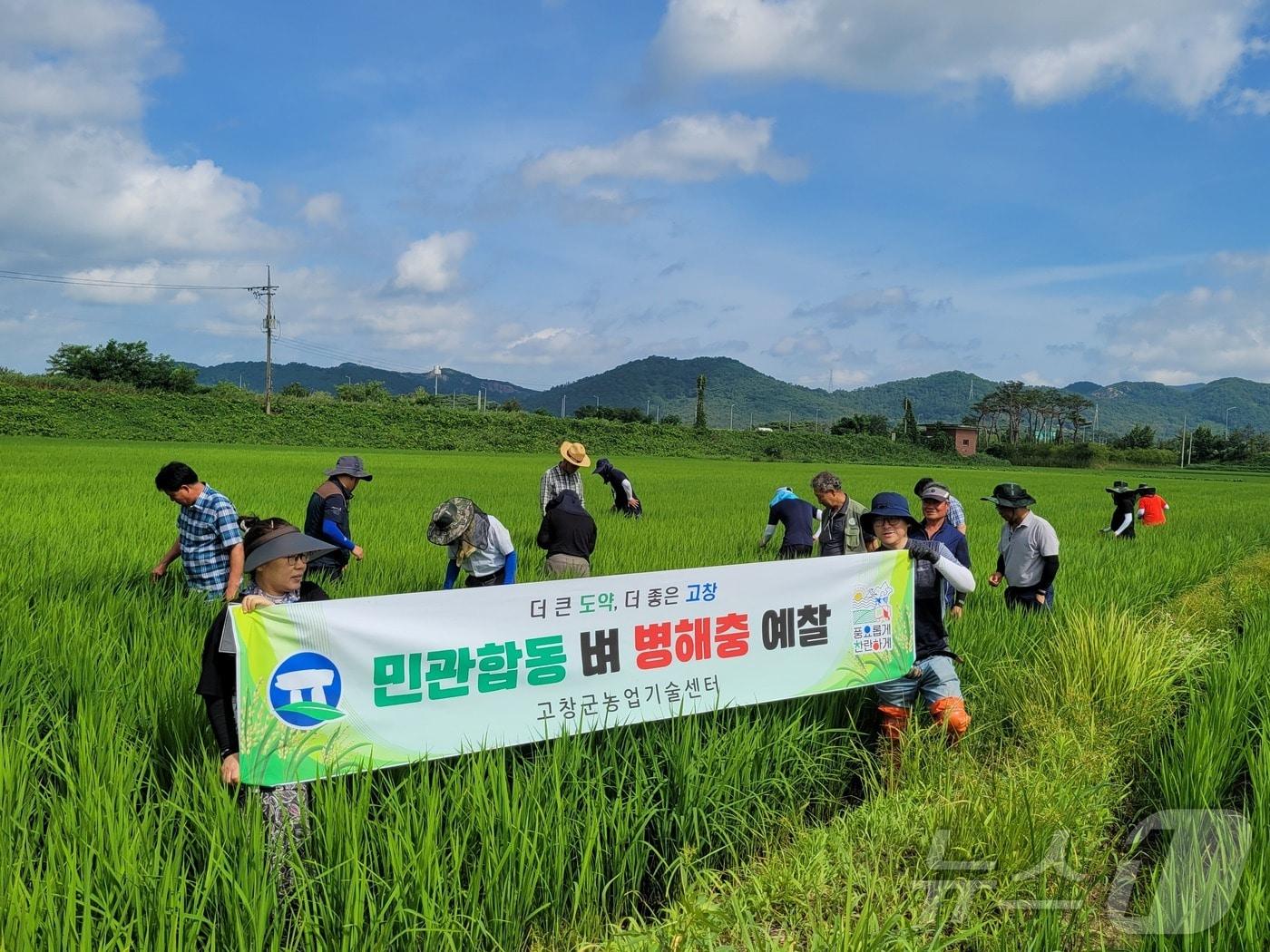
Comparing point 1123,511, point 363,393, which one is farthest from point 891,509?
point 363,393

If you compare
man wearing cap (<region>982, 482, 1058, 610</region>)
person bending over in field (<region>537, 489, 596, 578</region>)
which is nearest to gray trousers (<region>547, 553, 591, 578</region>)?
person bending over in field (<region>537, 489, 596, 578</region>)

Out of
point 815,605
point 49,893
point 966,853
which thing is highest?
→ point 815,605

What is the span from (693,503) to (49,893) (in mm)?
14484

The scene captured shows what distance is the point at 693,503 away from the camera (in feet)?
53.2

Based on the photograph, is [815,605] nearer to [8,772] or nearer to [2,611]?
[8,772]

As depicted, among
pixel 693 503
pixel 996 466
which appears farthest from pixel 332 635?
pixel 996 466

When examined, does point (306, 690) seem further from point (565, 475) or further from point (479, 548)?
point (565, 475)

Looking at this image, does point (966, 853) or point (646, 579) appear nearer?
point (966, 853)

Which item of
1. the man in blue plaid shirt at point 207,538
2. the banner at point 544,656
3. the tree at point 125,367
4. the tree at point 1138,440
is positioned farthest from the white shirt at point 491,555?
the tree at point 1138,440

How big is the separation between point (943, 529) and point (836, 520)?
1.19 metres

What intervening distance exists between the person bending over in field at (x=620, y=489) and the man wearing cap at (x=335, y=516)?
4.05 m

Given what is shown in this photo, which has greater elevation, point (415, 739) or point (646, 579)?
point (646, 579)

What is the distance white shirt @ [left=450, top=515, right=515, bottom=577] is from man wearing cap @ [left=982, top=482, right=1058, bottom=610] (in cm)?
337

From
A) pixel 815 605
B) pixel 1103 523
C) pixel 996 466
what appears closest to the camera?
pixel 815 605
